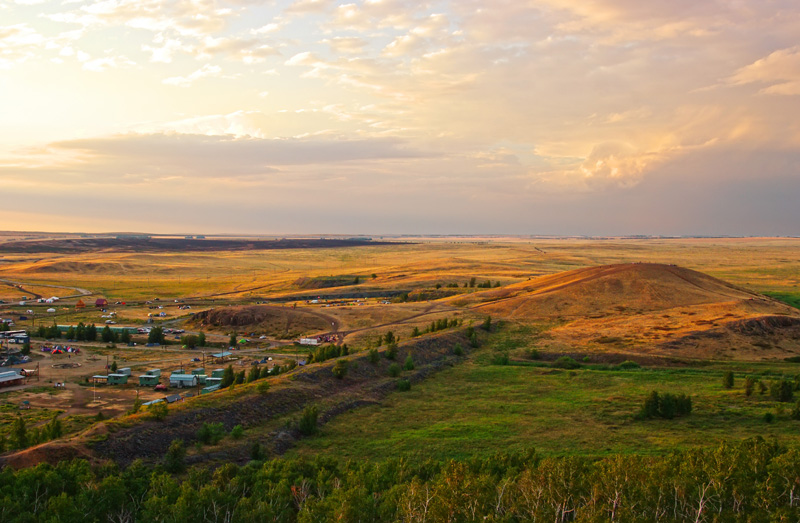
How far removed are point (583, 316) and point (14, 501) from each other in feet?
282

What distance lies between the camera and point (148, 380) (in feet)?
209

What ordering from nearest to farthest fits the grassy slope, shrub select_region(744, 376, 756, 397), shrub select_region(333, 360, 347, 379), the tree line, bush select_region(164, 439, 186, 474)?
the tree line → bush select_region(164, 439, 186, 474) → the grassy slope → shrub select_region(744, 376, 756, 397) → shrub select_region(333, 360, 347, 379)

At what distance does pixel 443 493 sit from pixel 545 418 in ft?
77.3

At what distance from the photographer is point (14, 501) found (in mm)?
25203

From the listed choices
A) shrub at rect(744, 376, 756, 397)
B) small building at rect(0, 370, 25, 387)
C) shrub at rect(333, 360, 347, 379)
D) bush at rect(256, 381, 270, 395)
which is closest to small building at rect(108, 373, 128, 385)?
small building at rect(0, 370, 25, 387)

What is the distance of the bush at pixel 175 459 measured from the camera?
33938 millimetres

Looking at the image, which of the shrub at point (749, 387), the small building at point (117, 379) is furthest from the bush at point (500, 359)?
the small building at point (117, 379)

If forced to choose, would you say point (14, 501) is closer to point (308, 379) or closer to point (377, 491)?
point (377, 491)

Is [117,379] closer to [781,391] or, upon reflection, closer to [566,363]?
[566,363]

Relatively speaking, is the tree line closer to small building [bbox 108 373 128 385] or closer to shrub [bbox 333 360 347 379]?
shrub [bbox 333 360 347 379]

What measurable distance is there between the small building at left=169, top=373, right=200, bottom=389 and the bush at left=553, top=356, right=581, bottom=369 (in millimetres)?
44029

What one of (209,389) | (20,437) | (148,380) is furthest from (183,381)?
(20,437)

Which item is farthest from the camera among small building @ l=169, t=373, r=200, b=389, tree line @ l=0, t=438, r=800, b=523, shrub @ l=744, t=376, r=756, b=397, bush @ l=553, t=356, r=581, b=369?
bush @ l=553, t=356, r=581, b=369

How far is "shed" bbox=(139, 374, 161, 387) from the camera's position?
63.2 m
